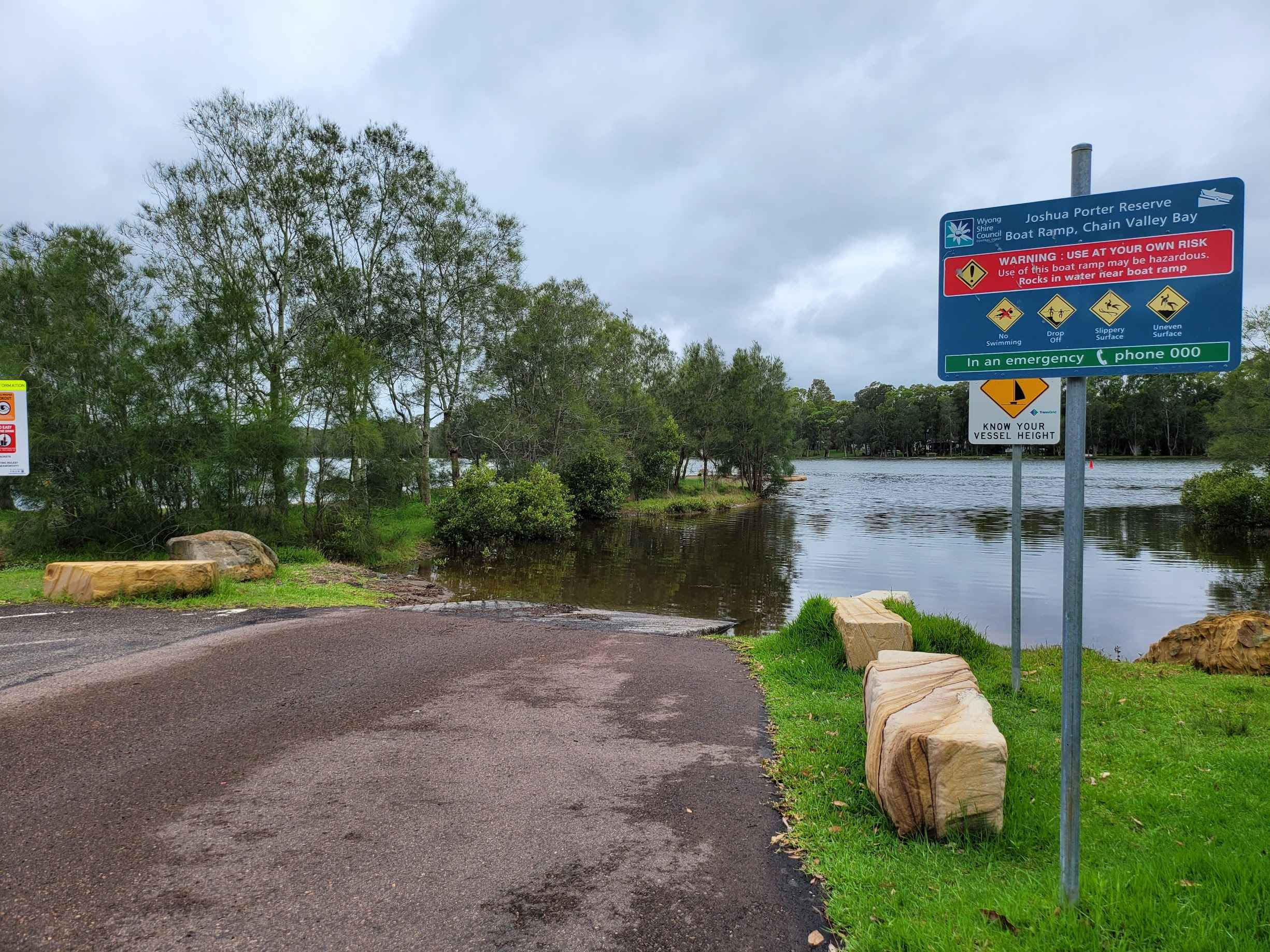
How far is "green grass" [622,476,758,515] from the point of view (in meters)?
46.1

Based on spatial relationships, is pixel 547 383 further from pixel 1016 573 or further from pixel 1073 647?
pixel 1073 647

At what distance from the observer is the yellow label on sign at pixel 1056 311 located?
9.93 feet

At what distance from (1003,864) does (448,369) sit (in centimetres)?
3055

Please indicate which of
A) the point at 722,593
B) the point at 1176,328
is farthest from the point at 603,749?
the point at 722,593

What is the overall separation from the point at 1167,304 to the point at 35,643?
10944 millimetres

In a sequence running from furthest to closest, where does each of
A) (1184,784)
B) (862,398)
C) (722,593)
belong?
1. (862,398)
2. (722,593)
3. (1184,784)

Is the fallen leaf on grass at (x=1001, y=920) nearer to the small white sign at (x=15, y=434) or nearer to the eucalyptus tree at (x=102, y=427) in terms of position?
the small white sign at (x=15, y=434)

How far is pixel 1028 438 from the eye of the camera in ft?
23.6

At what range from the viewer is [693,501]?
47812 mm

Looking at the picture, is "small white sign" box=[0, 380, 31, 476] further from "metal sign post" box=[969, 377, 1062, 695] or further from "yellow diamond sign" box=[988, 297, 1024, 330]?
"yellow diamond sign" box=[988, 297, 1024, 330]

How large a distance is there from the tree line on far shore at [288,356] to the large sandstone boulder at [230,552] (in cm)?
320

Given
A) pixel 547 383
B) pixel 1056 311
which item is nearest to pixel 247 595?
pixel 1056 311

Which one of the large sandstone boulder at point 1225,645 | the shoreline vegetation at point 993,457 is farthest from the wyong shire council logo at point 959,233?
the shoreline vegetation at point 993,457

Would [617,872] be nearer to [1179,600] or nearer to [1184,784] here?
[1184,784]
